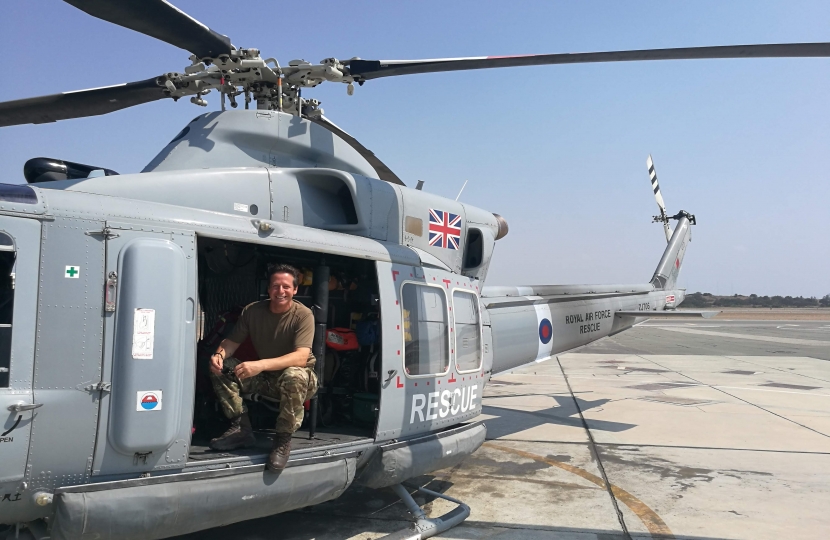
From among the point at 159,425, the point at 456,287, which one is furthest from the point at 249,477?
the point at 456,287

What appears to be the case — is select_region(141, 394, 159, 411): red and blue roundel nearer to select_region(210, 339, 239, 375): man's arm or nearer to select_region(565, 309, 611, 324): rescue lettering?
select_region(210, 339, 239, 375): man's arm

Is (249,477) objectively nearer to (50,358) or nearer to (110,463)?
(110,463)

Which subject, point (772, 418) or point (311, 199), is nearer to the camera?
point (311, 199)

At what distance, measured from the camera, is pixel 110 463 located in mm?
3432

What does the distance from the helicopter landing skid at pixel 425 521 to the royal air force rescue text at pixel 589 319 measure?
4404mm

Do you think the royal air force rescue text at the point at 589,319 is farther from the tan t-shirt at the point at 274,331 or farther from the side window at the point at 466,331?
the tan t-shirt at the point at 274,331

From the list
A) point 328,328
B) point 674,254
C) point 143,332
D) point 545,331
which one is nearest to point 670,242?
point 674,254

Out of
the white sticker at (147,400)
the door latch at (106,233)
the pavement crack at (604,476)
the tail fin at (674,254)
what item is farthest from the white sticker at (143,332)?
the tail fin at (674,254)

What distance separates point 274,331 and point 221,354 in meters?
0.39

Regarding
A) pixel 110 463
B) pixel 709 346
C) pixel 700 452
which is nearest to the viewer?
pixel 110 463

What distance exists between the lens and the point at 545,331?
8.38 metres

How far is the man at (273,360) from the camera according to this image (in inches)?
160

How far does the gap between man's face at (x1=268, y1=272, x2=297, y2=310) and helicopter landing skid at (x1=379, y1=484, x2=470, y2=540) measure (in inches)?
76.1

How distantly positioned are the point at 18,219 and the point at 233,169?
73.7 inches
